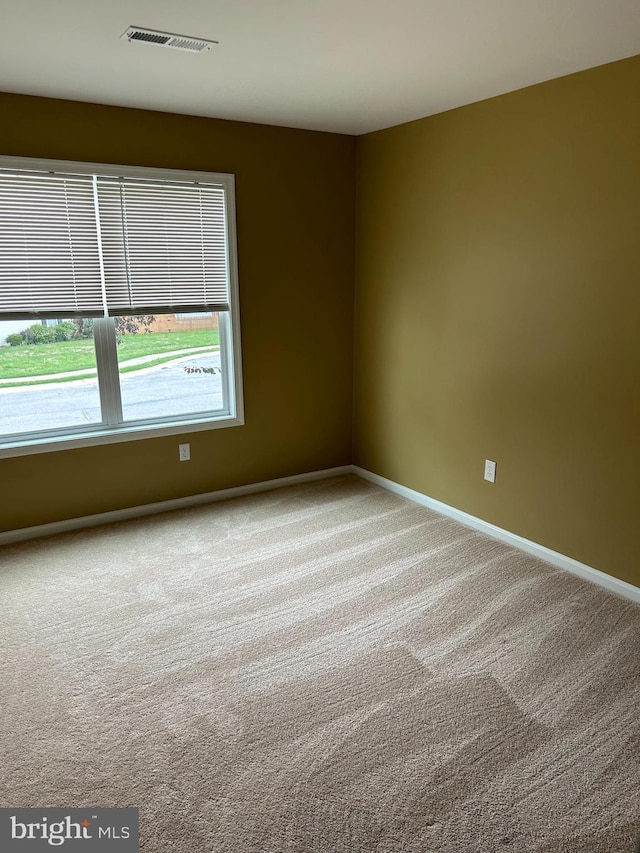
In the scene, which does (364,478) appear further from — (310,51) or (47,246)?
(310,51)

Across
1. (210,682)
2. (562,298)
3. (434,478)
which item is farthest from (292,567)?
(562,298)

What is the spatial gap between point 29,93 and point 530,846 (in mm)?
3845

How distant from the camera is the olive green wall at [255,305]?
3408 mm

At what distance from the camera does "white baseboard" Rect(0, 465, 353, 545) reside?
356cm

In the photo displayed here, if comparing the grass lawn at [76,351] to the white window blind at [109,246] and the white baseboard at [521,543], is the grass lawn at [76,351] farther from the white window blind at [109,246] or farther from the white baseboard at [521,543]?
the white baseboard at [521,543]

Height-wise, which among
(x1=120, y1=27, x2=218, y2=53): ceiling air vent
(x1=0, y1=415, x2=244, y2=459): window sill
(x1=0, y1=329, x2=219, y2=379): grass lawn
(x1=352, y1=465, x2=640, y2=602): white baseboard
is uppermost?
(x1=120, y1=27, x2=218, y2=53): ceiling air vent

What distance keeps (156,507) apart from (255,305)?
1499mm

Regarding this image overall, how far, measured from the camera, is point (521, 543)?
11.3ft

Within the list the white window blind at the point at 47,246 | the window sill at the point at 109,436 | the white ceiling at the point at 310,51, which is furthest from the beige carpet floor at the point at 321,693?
the white ceiling at the point at 310,51

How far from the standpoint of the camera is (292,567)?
325cm

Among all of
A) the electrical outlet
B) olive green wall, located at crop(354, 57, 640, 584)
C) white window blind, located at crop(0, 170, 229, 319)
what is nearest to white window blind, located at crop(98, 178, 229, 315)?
white window blind, located at crop(0, 170, 229, 319)

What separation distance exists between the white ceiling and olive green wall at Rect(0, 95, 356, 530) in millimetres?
200

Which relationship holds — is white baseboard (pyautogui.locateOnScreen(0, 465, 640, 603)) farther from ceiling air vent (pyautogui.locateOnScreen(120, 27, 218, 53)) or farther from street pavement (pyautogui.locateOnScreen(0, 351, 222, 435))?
ceiling air vent (pyautogui.locateOnScreen(120, 27, 218, 53))

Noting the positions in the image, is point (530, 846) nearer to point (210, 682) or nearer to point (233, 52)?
point (210, 682)
